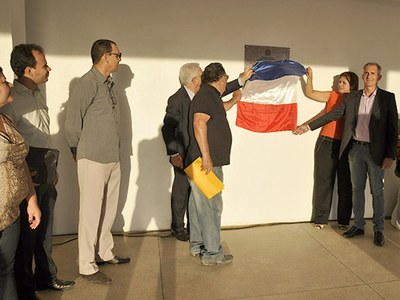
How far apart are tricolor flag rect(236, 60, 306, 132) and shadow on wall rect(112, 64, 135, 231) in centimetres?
109

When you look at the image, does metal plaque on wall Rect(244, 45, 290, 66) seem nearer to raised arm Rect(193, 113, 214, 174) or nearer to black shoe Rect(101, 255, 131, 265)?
raised arm Rect(193, 113, 214, 174)

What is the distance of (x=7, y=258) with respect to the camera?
5.90 feet

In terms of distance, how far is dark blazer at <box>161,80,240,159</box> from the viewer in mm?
3305

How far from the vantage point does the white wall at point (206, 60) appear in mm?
3359

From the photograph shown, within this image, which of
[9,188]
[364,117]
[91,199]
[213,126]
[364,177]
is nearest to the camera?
[9,188]

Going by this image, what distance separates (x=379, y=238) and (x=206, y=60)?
233cm

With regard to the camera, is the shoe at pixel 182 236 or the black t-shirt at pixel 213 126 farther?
the shoe at pixel 182 236

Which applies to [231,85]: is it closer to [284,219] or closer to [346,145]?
[346,145]

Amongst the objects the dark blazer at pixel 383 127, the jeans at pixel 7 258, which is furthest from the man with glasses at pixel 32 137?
the dark blazer at pixel 383 127

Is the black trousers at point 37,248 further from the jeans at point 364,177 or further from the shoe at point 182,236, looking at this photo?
the jeans at point 364,177

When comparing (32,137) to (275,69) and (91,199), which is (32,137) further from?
(275,69)

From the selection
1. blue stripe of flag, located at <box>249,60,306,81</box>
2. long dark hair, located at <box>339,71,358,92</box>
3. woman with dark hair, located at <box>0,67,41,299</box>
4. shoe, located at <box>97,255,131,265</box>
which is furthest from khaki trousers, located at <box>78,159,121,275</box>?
long dark hair, located at <box>339,71,358,92</box>

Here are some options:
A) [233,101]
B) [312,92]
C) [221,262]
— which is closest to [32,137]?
[221,262]

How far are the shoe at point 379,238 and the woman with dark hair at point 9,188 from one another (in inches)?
119
